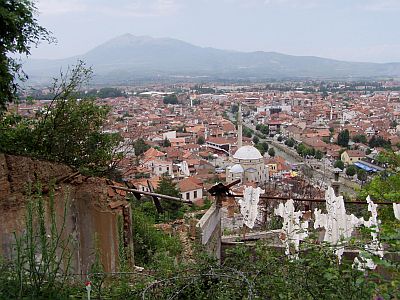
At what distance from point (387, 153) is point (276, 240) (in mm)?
6260

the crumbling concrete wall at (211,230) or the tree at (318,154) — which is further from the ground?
the crumbling concrete wall at (211,230)

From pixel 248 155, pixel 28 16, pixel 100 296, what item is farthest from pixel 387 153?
pixel 248 155

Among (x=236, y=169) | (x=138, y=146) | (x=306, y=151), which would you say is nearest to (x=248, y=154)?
(x=236, y=169)

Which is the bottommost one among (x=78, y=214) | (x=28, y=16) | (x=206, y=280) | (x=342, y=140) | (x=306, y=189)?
(x=342, y=140)

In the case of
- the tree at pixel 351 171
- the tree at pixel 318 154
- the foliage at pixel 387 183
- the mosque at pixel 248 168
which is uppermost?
the foliage at pixel 387 183

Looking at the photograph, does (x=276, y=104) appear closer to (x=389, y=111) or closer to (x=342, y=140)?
(x=389, y=111)

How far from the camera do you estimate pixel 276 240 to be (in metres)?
6.09

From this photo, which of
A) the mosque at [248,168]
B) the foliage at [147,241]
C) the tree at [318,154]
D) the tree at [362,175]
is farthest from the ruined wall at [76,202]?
the tree at [318,154]

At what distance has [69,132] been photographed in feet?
24.5

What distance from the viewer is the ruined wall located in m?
4.20

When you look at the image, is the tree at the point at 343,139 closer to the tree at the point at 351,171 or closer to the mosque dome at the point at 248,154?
the tree at the point at 351,171

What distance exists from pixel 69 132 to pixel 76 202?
10.6ft

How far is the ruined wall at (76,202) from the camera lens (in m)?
4.20

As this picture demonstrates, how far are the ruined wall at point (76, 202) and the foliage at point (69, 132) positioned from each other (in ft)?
6.32
